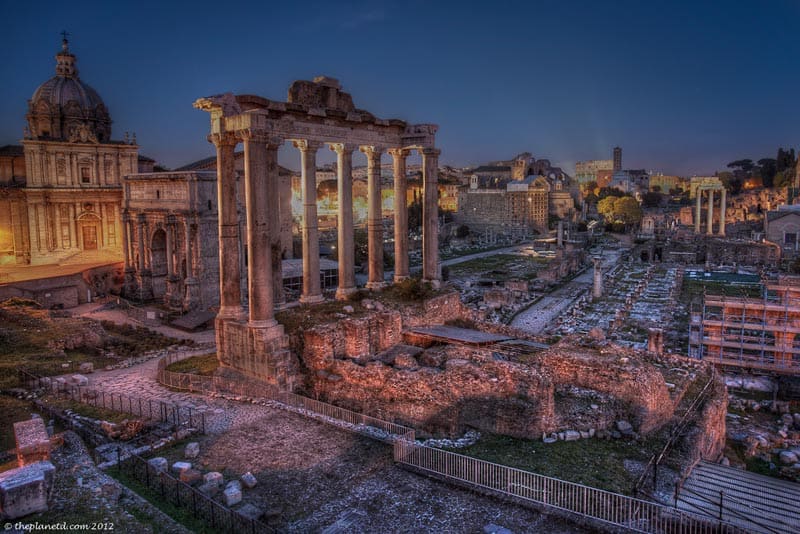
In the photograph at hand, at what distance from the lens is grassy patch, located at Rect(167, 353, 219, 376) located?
1741cm

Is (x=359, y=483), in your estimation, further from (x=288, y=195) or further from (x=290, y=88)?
(x=288, y=195)

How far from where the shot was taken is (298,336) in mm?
16031

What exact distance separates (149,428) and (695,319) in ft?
79.6

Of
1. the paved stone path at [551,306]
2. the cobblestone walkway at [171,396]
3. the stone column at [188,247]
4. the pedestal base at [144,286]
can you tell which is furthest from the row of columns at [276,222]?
the pedestal base at [144,286]

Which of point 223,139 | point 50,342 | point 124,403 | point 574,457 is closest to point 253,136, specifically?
point 223,139

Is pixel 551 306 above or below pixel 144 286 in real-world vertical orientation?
below

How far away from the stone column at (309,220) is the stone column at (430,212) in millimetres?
4252

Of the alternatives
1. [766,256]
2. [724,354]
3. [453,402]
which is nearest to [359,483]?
[453,402]

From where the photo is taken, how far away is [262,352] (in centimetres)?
1538

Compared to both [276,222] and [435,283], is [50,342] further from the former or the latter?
[435,283]

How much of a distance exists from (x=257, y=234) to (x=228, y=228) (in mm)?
1201

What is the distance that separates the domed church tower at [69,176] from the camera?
132 ft

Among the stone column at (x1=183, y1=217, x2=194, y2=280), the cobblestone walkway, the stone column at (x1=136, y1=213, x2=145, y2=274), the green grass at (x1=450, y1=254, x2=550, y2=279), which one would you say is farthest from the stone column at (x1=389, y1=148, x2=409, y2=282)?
the green grass at (x1=450, y1=254, x2=550, y2=279)

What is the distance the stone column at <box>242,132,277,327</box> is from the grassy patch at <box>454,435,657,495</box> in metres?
6.70
